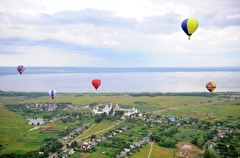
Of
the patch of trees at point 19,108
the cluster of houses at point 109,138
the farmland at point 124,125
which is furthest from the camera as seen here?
the patch of trees at point 19,108

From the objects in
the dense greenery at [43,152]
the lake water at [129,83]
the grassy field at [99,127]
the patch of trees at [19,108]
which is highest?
the lake water at [129,83]

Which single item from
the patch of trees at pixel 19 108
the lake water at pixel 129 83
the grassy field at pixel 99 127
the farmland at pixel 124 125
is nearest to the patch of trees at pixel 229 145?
the farmland at pixel 124 125

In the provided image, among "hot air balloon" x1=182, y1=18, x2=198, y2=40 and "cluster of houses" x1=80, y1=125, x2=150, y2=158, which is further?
"cluster of houses" x1=80, y1=125, x2=150, y2=158

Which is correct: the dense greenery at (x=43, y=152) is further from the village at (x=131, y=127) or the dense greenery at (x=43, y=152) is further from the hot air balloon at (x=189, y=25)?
the hot air balloon at (x=189, y=25)

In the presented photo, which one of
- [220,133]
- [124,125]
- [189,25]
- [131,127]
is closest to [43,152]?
[131,127]

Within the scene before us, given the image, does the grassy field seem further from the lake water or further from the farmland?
the lake water

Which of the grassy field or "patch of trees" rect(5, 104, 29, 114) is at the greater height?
"patch of trees" rect(5, 104, 29, 114)

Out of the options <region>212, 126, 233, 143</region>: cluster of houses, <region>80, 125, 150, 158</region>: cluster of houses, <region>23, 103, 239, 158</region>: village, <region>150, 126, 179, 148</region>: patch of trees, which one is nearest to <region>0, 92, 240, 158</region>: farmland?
<region>23, 103, 239, 158</region>: village

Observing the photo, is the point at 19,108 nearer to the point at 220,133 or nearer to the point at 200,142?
the point at 200,142

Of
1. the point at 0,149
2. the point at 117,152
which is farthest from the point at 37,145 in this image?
the point at 117,152
